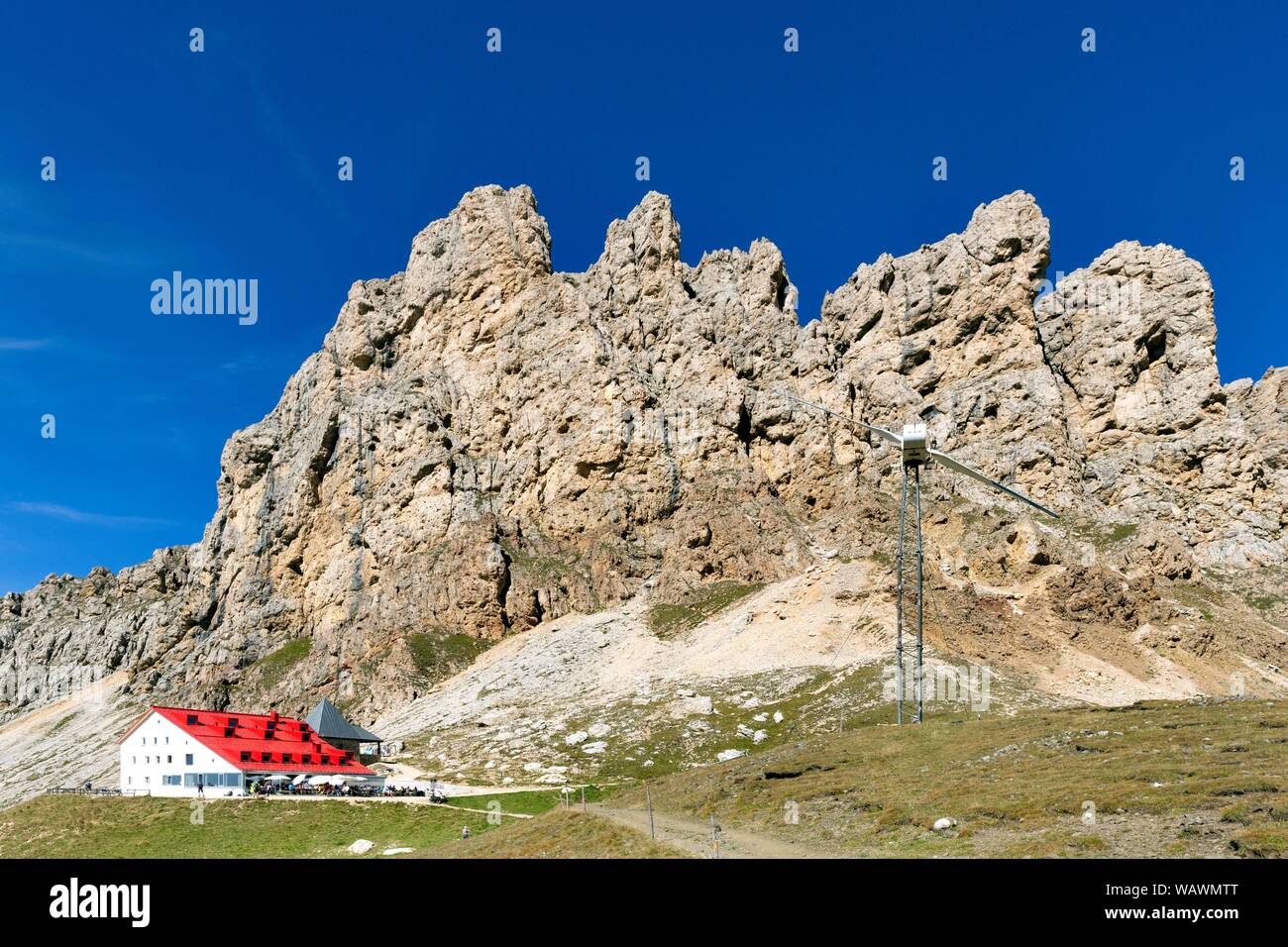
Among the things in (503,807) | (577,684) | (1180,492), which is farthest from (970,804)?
(1180,492)

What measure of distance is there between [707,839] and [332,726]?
77839 millimetres

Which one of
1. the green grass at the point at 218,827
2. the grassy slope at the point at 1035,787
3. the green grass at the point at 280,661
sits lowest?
the green grass at the point at 218,827

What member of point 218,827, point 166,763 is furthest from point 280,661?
point 218,827

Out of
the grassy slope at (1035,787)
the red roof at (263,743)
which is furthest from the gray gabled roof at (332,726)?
the grassy slope at (1035,787)

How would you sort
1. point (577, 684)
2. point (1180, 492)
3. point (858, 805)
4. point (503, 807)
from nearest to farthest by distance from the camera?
point (858, 805), point (503, 807), point (577, 684), point (1180, 492)

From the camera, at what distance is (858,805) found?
1588 inches

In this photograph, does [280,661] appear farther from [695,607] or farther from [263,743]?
[263,743]

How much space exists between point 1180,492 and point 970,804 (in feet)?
583

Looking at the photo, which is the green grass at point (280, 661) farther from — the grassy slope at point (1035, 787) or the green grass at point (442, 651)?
the grassy slope at point (1035, 787)

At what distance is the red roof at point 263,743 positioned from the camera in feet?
261

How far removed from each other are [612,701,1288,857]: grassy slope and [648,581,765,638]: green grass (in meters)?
86.4

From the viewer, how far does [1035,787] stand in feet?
121

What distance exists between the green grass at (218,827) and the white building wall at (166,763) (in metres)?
4.89
